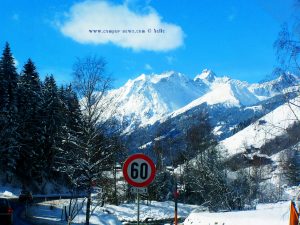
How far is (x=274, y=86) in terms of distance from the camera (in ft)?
59.9

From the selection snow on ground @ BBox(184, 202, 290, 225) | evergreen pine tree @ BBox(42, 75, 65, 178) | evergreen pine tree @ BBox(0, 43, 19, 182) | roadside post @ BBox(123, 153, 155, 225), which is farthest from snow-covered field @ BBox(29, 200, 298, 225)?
evergreen pine tree @ BBox(42, 75, 65, 178)

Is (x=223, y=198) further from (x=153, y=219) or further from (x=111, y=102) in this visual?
(x=111, y=102)

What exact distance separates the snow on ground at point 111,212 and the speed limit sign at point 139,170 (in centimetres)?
2019

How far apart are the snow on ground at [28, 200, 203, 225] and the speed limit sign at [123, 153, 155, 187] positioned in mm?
20192

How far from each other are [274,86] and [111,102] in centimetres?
1138

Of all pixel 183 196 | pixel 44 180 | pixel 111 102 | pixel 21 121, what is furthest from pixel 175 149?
pixel 111 102

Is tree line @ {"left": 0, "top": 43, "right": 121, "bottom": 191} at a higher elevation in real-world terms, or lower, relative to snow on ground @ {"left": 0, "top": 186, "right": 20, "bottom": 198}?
higher

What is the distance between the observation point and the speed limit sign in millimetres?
11820

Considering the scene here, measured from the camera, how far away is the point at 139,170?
11.9 m

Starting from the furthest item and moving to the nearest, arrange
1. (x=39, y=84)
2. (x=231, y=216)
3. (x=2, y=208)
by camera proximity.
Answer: (x=39, y=84), (x=2, y=208), (x=231, y=216)

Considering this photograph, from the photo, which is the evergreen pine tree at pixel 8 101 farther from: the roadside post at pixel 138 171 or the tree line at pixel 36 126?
the roadside post at pixel 138 171

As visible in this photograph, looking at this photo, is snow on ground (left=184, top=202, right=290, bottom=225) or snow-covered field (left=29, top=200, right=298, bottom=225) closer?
snow on ground (left=184, top=202, right=290, bottom=225)

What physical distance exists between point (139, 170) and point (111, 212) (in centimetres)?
3344

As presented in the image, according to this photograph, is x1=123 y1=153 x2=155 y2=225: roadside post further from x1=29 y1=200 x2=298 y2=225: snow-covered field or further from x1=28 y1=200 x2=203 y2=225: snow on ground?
x1=28 y1=200 x2=203 y2=225: snow on ground
